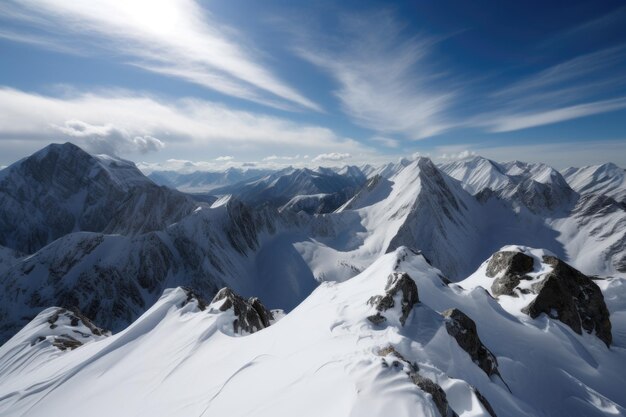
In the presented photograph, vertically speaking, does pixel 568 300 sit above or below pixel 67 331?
above

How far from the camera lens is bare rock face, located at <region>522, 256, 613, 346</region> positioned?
110ft

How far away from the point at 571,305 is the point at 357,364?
33.8 meters

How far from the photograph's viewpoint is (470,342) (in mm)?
21969

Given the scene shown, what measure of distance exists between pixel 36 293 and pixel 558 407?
141704mm

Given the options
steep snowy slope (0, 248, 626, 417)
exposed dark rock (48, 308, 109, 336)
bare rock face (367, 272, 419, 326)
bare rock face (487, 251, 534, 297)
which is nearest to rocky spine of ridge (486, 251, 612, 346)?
bare rock face (487, 251, 534, 297)

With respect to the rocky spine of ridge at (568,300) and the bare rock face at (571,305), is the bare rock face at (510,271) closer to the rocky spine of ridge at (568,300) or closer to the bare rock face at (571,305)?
the rocky spine of ridge at (568,300)

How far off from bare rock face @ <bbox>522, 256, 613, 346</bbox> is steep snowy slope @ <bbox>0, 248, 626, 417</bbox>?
4.21ft

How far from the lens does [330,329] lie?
21938 millimetres

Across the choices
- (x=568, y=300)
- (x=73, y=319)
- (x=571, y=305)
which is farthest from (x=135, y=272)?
(x=571, y=305)

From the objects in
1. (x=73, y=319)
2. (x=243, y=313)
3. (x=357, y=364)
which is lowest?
(x=73, y=319)

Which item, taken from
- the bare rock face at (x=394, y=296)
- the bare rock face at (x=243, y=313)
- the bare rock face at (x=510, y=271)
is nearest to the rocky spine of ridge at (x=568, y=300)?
the bare rock face at (x=510, y=271)

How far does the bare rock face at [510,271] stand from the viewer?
3825cm

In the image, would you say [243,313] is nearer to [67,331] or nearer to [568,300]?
[568,300]

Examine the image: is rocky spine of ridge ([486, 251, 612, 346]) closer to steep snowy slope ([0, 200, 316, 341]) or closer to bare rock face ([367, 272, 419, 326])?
bare rock face ([367, 272, 419, 326])
